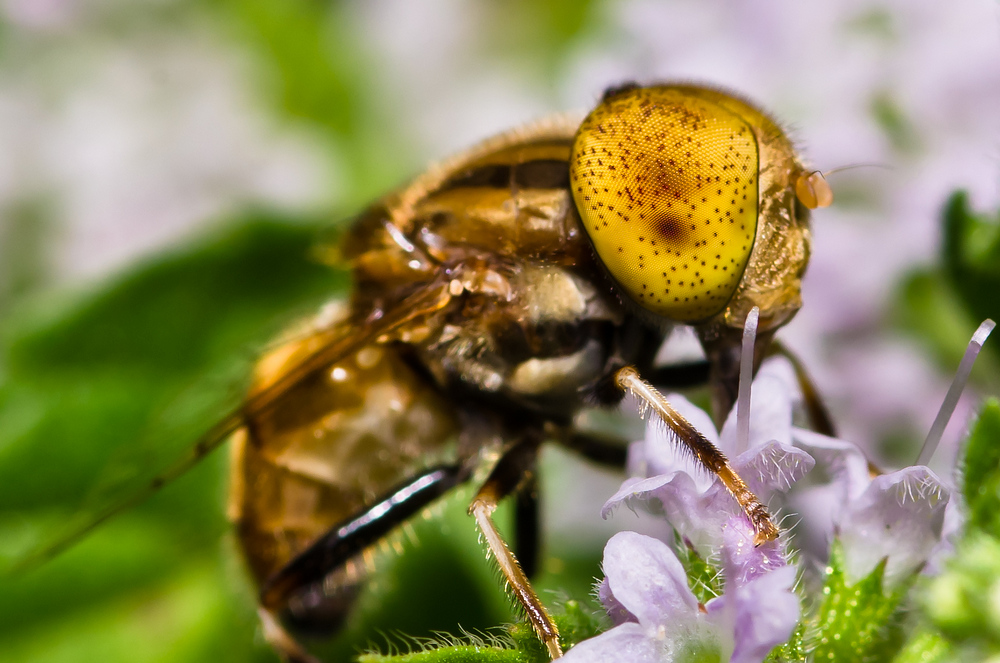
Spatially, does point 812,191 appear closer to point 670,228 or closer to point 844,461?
point 670,228

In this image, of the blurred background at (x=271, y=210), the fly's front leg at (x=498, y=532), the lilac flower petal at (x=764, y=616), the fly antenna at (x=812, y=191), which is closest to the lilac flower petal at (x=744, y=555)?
the lilac flower petal at (x=764, y=616)

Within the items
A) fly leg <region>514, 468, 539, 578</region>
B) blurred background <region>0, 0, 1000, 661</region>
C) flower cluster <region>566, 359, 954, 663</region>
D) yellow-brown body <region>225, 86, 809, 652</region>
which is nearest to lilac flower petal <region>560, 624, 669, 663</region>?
flower cluster <region>566, 359, 954, 663</region>

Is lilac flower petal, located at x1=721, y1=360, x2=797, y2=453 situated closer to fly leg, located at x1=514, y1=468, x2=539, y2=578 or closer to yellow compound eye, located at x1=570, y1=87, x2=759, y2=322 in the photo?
yellow compound eye, located at x1=570, y1=87, x2=759, y2=322

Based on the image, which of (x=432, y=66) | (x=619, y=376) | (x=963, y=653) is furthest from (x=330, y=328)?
(x=432, y=66)

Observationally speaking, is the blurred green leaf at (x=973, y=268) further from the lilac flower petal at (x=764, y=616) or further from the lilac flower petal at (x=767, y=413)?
the lilac flower petal at (x=764, y=616)

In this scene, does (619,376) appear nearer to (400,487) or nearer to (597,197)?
(597,197)

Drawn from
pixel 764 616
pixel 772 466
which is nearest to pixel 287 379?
pixel 772 466
